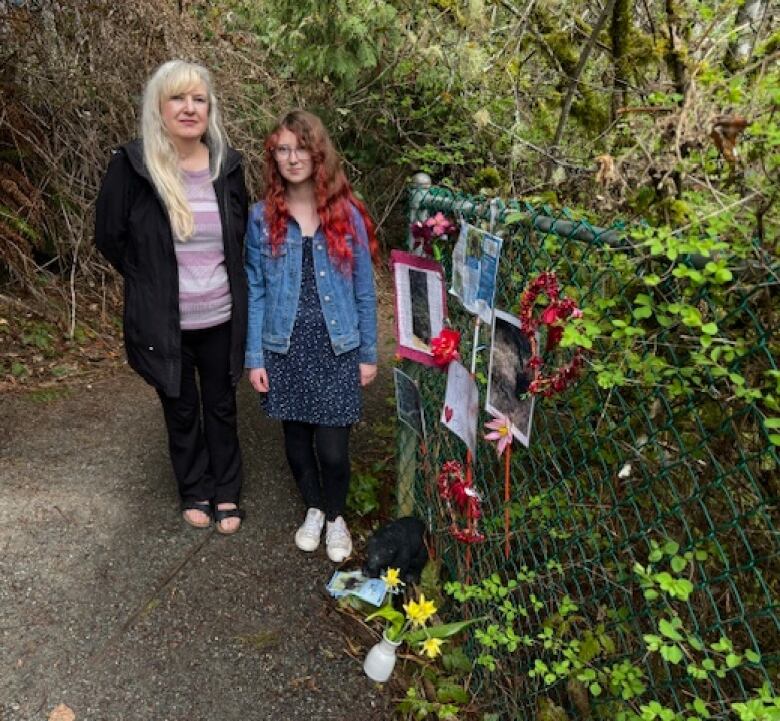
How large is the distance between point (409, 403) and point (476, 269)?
0.90 metres

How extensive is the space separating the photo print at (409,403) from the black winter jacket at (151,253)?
0.72m

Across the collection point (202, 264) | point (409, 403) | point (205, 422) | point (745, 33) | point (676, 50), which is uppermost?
point (745, 33)

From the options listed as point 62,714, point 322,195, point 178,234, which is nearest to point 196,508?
point 62,714

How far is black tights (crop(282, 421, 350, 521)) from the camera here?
8.87 ft

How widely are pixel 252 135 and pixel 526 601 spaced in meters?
4.23

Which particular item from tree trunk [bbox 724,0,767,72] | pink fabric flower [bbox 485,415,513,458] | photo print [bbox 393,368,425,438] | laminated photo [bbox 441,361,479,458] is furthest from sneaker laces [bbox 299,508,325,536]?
tree trunk [bbox 724,0,767,72]

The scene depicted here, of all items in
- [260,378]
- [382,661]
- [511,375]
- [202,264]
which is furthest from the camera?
[260,378]

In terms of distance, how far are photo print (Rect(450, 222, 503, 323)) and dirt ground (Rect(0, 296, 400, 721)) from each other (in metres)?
1.45

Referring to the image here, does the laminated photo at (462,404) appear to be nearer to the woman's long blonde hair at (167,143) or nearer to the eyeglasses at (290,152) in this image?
the eyeglasses at (290,152)

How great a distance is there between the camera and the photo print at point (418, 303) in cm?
229

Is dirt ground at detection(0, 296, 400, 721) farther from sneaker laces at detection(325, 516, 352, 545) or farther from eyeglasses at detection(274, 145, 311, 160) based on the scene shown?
eyeglasses at detection(274, 145, 311, 160)

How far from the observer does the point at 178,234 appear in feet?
7.63

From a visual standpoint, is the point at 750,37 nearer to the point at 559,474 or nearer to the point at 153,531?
the point at 559,474

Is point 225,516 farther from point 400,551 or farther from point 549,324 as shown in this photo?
point 549,324
